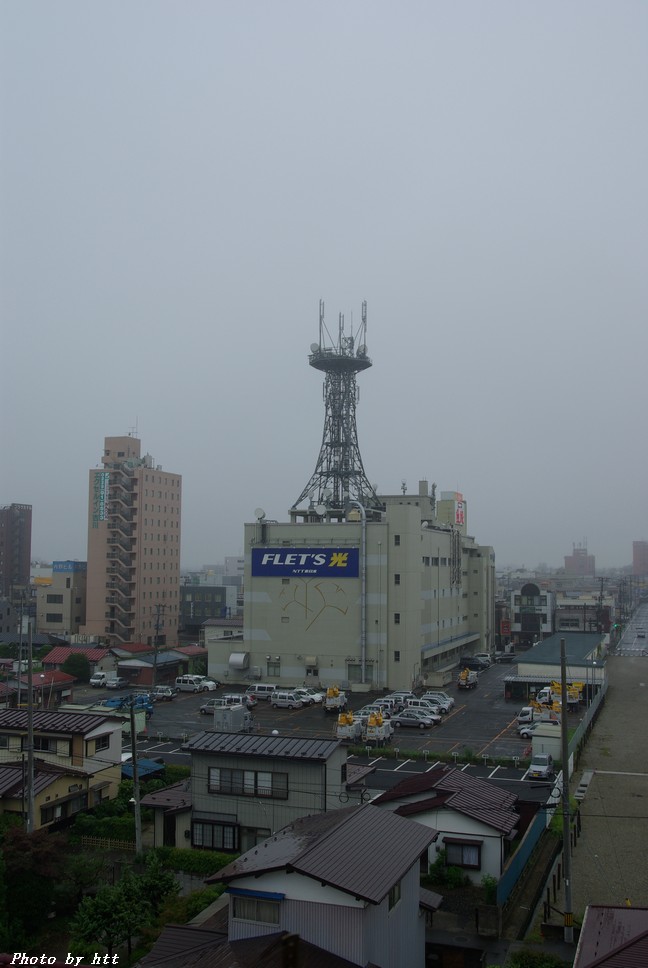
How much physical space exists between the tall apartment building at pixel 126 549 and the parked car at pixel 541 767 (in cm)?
3613

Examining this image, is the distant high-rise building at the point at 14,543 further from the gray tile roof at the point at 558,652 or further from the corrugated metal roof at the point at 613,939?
the corrugated metal roof at the point at 613,939

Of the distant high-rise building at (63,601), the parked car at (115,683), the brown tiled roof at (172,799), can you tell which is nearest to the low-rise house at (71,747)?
the brown tiled roof at (172,799)

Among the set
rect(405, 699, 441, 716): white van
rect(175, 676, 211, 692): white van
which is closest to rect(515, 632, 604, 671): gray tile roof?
rect(405, 699, 441, 716): white van

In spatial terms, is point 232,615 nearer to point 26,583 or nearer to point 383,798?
point 26,583

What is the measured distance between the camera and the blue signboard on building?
39.1 meters

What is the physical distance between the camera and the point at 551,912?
12.8 meters

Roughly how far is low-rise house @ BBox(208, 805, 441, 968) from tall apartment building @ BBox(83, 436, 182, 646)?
4584 centimetres

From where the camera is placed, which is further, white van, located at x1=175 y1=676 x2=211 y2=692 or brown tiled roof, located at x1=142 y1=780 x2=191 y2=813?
white van, located at x1=175 y1=676 x2=211 y2=692

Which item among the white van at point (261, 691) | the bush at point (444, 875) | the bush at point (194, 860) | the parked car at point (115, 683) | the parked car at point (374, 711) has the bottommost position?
the parked car at point (115, 683)

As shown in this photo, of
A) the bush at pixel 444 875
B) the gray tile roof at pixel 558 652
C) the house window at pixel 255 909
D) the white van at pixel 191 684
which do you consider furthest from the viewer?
the white van at pixel 191 684

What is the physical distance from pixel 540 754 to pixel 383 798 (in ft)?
32.0

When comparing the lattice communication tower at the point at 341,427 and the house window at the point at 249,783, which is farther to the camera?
the lattice communication tower at the point at 341,427

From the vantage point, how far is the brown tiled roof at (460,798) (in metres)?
13.5

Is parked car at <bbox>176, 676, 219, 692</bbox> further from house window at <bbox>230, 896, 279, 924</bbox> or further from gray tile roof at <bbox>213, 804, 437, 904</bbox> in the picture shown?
house window at <bbox>230, 896, 279, 924</bbox>
